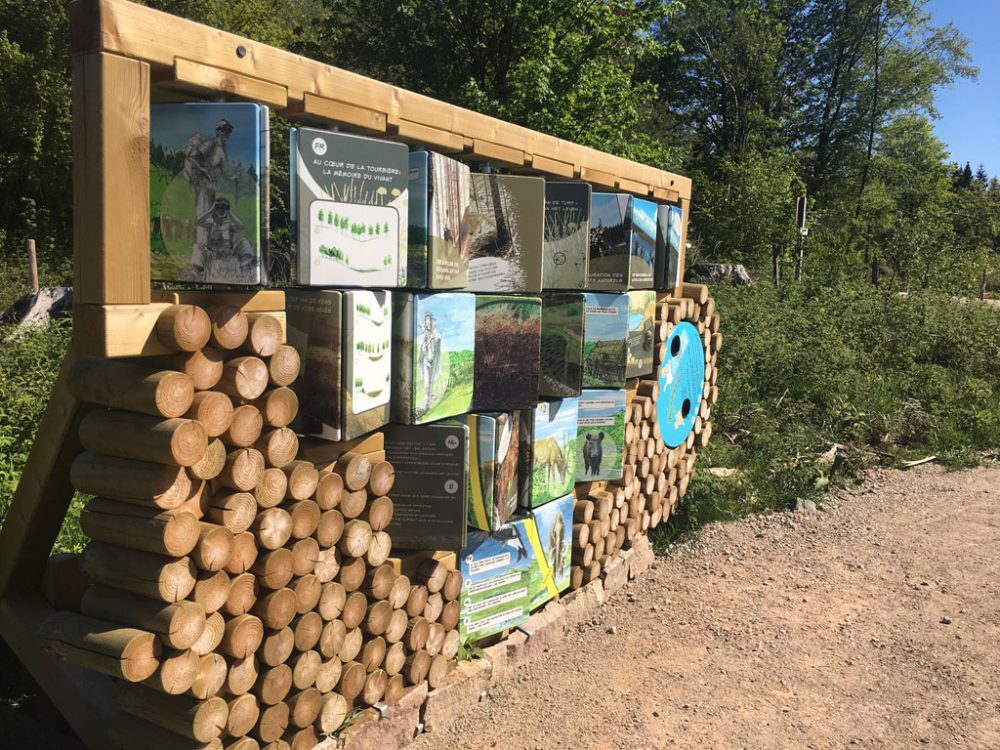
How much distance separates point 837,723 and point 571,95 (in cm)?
1247

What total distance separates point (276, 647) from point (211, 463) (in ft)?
2.40

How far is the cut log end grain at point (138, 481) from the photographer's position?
237cm

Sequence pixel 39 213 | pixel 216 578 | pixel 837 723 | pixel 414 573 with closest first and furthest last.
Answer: pixel 216 578 < pixel 414 573 < pixel 837 723 < pixel 39 213

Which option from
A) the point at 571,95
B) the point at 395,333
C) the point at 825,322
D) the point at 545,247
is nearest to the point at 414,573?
the point at 395,333

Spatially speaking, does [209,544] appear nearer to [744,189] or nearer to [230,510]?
[230,510]

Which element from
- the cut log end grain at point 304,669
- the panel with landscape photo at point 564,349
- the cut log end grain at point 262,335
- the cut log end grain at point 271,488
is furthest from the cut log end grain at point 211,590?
the panel with landscape photo at point 564,349

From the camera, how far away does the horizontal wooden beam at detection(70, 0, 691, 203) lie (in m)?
2.29

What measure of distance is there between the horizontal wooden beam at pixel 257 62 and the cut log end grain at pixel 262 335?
78cm

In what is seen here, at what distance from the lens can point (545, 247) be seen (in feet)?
14.6

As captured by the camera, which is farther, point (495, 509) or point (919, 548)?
point (919, 548)

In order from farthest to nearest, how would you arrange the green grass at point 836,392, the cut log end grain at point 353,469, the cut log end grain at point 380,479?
the green grass at point 836,392
the cut log end grain at point 380,479
the cut log end grain at point 353,469

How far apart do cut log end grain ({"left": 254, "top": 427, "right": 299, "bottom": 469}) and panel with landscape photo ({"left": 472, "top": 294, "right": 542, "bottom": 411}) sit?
1266mm

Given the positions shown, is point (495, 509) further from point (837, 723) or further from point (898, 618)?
point (898, 618)

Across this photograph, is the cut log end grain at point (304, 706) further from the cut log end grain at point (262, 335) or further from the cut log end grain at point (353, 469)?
the cut log end grain at point (262, 335)
